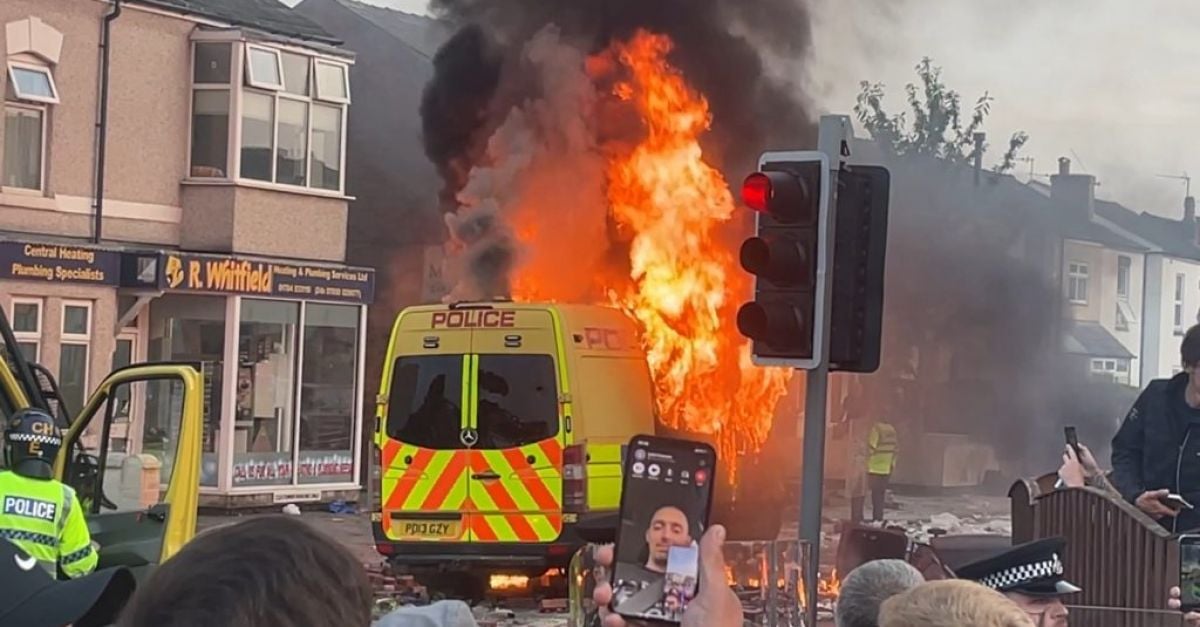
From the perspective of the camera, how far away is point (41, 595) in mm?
2955

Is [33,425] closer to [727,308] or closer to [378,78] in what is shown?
[727,308]

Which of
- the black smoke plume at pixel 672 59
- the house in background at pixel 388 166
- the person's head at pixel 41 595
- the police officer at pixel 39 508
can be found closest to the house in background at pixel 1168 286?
the house in background at pixel 388 166

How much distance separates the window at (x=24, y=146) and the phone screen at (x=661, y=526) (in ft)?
62.3

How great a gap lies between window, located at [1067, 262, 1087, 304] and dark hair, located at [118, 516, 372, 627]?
100 ft

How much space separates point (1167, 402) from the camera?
7301 millimetres

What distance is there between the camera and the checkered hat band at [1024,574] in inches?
194

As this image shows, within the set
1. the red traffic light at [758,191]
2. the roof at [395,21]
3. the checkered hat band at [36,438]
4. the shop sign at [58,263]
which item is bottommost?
the checkered hat band at [36,438]

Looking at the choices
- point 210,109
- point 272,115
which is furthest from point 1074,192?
point 210,109

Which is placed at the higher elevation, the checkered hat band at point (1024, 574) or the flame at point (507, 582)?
the checkered hat band at point (1024, 574)

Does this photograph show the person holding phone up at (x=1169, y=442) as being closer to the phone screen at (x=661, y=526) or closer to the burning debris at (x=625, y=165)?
the phone screen at (x=661, y=526)

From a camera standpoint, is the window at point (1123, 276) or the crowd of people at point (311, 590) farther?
the window at point (1123, 276)

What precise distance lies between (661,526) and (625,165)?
47.2 feet

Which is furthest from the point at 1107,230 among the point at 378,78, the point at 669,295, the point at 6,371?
the point at 6,371

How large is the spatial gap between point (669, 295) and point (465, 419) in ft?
12.1
